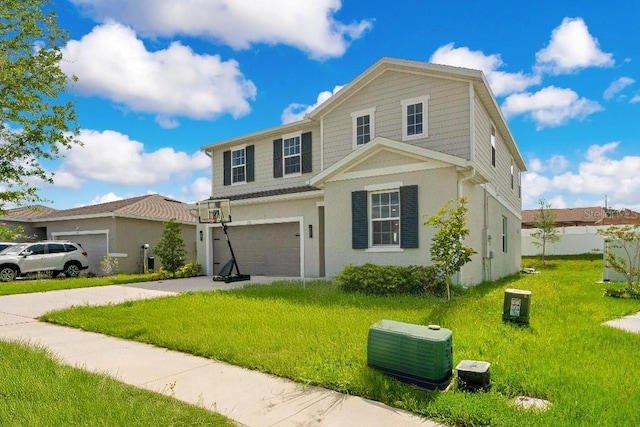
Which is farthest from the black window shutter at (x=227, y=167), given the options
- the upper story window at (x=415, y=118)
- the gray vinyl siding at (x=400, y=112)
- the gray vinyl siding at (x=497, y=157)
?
the gray vinyl siding at (x=497, y=157)

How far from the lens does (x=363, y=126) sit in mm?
13758

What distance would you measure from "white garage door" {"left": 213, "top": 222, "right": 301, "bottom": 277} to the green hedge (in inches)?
189

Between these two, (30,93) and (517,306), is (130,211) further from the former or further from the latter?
(517,306)

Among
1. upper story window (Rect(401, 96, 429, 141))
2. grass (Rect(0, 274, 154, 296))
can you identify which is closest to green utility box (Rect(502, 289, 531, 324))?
upper story window (Rect(401, 96, 429, 141))

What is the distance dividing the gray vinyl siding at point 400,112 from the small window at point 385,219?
227 centimetres

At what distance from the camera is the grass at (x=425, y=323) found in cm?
367

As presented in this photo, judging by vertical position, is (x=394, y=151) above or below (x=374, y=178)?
Result: above

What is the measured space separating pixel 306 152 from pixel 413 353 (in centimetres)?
1218

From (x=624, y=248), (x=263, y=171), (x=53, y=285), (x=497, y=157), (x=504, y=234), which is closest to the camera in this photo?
(x=624, y=248)

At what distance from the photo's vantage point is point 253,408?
3.81 m

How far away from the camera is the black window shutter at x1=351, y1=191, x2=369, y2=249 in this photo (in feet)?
37.5

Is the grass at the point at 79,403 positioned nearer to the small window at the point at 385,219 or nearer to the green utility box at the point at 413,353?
the green utility box at the point at 413,353

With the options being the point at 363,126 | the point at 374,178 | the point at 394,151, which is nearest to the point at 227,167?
the point at 363,126

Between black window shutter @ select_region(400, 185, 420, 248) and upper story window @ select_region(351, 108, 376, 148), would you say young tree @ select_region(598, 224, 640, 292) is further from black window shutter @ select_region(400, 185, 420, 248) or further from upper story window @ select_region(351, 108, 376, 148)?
upper story window @ select_region(351, 108, 376, 148)
